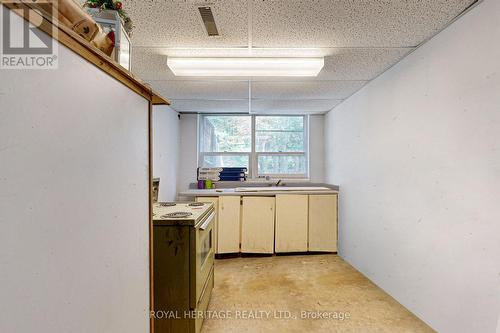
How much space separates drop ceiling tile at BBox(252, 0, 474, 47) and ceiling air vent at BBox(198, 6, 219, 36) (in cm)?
26

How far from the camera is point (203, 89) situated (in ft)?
9.72

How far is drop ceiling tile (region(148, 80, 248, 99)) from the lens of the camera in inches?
108

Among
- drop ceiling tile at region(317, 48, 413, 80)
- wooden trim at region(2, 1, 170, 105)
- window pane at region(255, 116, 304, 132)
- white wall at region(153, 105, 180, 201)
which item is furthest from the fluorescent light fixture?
window pane at region(255, 116, 304, 132)

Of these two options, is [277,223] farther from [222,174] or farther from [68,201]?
[68,201]

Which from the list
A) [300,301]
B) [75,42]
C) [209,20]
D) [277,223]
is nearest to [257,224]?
[277,223]

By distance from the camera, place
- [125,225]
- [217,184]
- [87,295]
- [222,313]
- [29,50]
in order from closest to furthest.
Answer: [29,50], [87,295], [125,225], [222,313], [217,184]

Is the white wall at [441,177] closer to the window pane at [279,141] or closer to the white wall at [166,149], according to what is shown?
the window pane at [279,141]

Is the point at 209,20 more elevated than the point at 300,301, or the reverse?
the point at 209,20

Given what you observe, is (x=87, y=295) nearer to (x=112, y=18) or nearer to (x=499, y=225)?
(x=112, y=18)

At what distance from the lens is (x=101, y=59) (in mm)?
769

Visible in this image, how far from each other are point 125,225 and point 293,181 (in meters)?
3.57

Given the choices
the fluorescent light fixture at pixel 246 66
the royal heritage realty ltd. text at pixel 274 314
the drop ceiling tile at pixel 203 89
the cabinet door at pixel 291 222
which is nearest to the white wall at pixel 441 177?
the royal heritage realty ltd. text at pixel 274 314

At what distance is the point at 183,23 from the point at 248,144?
281 centimetres

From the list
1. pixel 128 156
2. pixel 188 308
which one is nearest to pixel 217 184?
pixel 188 308
